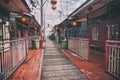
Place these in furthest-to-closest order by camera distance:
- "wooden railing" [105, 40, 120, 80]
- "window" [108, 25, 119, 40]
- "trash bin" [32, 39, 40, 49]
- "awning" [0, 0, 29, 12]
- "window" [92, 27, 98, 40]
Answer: "trash bin" [32, 39, 40, 49] < "window" [92, 27, 98, 40] < "window" [108, 25, 119, 40] < "awning" [0, 0, 29, 12] < "wooden railing" [105, 40, 120, 80]

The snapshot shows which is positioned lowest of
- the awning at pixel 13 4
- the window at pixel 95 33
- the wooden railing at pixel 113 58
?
the wooden railing at pixel 113 58

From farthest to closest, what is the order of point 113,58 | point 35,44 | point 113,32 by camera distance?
point 35,44 → point 113,32 → point 113,58

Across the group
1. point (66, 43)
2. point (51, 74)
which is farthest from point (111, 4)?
point (66, 43)

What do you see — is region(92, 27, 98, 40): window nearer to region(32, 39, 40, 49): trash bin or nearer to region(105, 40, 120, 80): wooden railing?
region(32, 39, 40, 49): trash bin

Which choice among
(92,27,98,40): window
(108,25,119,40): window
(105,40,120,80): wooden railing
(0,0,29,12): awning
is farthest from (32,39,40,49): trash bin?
(105,40,120,80): wooden railing

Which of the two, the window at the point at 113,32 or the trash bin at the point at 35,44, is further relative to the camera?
the trash bin at the point at 35,44

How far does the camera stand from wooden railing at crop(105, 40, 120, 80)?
5637 mm

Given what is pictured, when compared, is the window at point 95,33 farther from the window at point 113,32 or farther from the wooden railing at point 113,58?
the wooden railing at point 113,58

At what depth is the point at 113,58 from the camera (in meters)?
6.01

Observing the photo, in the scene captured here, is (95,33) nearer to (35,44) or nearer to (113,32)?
(113,32)

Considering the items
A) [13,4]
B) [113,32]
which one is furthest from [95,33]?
[13,4]

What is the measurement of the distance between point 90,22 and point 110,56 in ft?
27.9

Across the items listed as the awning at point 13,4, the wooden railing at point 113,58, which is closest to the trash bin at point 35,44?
the awning at point 13,4

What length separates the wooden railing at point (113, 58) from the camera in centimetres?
564
